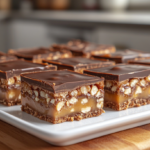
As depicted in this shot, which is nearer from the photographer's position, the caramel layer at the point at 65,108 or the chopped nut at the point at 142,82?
the caramel layer at the point at 65,108

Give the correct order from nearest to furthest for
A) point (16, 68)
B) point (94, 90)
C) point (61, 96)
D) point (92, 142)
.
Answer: point (92, 142), point (61, 96), point (94, 90), point (16, 68)

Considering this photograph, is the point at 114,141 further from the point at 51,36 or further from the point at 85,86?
the point at 51,36

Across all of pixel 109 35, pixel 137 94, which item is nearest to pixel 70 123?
pixel 137 94

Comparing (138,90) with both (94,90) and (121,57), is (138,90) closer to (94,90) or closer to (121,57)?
(94,90)

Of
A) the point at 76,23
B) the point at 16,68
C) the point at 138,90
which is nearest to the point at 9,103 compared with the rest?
the point at 16,68

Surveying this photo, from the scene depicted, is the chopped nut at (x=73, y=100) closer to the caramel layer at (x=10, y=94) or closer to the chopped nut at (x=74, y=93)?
the chopped nut at (x=74, y=93)

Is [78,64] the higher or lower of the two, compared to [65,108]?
higher

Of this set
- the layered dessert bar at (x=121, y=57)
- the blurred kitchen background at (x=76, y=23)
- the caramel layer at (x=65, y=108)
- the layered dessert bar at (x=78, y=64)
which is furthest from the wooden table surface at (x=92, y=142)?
the blurred kitchen background at (x=76, y=23)
